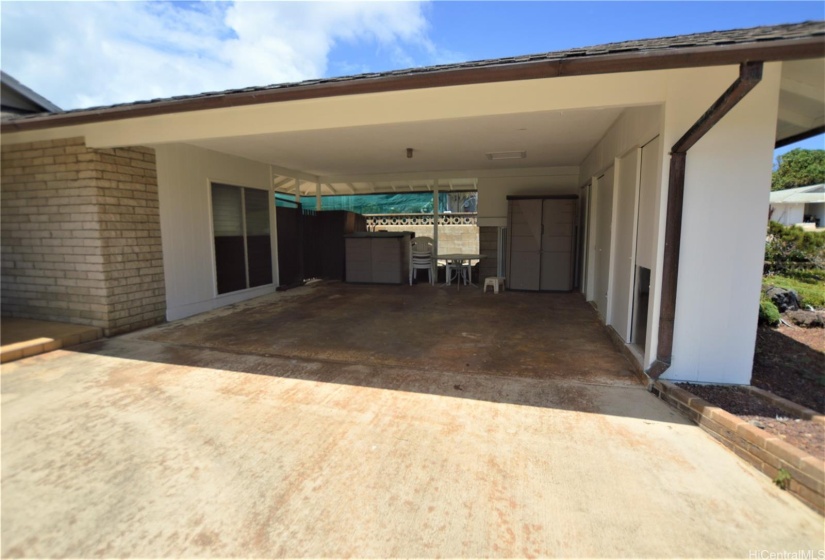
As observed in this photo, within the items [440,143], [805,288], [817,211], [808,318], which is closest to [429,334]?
[440,143]

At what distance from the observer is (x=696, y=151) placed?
9.84 feet

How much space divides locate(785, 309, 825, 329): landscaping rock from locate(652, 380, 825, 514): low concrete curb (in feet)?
10.2

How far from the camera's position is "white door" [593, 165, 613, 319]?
5328 mm

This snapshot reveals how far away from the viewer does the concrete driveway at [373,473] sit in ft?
5.60

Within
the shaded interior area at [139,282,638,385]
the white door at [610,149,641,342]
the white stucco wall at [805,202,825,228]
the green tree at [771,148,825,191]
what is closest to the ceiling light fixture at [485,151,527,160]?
the white door at [610,149,641,342]

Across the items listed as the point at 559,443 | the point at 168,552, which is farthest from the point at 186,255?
the point at 559,443

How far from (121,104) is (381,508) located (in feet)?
14.4

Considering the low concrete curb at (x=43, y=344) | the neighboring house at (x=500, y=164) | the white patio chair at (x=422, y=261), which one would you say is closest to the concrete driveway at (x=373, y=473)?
the low concrete curb at (x=43, y=344)

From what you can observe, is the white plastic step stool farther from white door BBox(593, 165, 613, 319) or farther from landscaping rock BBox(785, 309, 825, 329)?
landscaping rock BBox(785, 309, 825, 329)

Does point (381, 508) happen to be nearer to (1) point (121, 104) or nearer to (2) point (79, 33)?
(1) point (121, 104)

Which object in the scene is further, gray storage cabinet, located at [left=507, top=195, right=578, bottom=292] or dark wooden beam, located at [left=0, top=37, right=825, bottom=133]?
gray storage cabinet, located at [left=507, top=195, right=578, bottom=292]

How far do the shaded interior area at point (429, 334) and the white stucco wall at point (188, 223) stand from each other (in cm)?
52

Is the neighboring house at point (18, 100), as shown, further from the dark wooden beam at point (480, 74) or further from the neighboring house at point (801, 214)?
the neighboring house at point (801, 214)

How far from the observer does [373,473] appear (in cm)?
219
